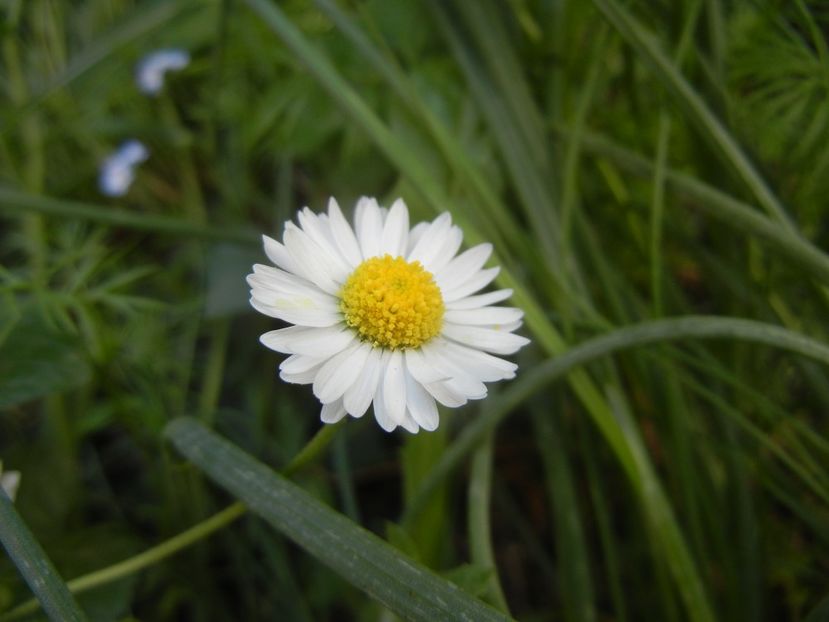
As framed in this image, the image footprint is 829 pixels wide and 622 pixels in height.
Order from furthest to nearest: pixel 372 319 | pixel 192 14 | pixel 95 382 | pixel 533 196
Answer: pixel 192 14 → pixel 95 382 → pixel 533 196 → pixel 372 319

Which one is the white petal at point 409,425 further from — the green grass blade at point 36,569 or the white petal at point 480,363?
the green grass blade at point 36,569

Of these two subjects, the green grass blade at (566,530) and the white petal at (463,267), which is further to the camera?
the green grass blade at (566,530)

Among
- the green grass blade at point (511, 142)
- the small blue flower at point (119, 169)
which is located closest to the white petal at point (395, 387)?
the green grass blade at point (511, 142)

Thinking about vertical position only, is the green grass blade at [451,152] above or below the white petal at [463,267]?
above

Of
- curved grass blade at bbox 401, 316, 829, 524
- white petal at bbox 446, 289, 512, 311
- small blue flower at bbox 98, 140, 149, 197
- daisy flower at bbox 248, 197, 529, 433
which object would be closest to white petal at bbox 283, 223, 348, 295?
daisy flower at bbox 248, 197, 529, 433

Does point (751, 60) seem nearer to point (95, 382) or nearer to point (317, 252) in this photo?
point (317, 252)

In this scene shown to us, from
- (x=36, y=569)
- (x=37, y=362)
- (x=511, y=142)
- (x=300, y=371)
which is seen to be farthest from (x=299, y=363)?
(x=511, y=142)

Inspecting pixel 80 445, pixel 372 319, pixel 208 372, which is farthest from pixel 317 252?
pixel 80 445
